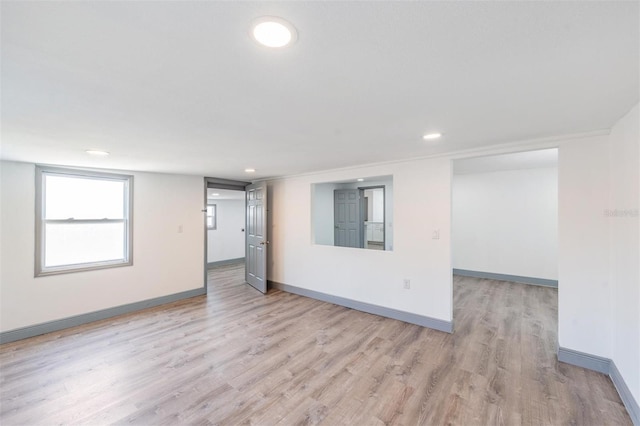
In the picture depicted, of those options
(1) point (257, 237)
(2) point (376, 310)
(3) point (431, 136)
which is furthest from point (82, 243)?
(3) point (431, 136)

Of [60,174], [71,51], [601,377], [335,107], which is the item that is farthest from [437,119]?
→ [60,174]

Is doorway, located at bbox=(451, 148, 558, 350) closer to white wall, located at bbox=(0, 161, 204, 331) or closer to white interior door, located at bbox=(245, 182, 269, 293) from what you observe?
white interior door, located at bbox=(245, 182, 269, 293)

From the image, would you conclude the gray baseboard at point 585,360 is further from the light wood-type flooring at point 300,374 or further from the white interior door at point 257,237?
the white interior door at point 257,237

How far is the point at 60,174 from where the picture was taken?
3654 mm

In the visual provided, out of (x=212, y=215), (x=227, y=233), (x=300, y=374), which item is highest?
(x=212, y=215)

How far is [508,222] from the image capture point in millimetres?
5641

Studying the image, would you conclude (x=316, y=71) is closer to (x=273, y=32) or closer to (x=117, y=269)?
(x=273, y=32)

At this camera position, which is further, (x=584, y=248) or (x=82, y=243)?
(x=82, y=243)

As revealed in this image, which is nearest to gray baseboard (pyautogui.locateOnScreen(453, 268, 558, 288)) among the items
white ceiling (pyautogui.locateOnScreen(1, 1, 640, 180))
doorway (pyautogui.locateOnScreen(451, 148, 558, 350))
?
doorway (pyautogui.locateOnScreen(451, 148, 558, 350))

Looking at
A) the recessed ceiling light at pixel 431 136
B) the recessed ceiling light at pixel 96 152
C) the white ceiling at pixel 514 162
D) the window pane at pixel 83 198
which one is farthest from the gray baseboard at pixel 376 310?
the recessed ceiling light at pixel 96 152

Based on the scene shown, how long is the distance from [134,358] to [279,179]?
3.50 m

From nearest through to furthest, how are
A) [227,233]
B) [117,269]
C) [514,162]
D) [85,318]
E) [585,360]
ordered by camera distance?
[585,360]
[85,318]
[117,269]
[514,162]
[227,233]

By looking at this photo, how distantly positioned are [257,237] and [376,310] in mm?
2677

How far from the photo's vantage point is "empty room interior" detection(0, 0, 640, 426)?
3.56 feet
